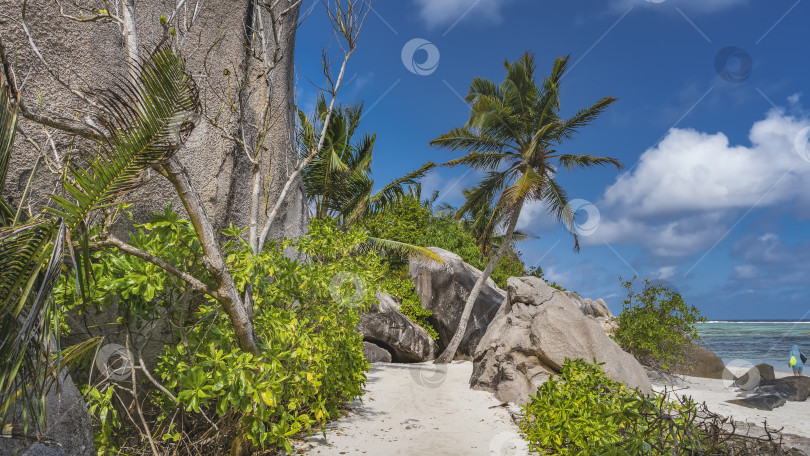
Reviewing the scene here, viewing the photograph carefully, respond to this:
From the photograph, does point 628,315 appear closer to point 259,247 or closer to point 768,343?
point 259,247

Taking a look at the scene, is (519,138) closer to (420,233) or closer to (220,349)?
(420,233)

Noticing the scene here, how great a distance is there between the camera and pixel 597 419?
15.0ft

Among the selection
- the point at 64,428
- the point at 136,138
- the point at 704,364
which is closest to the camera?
the point at 136,138

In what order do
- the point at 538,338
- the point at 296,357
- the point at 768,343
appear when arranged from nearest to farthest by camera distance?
the point at 296,357
the point at 538,338
the point at 768,343

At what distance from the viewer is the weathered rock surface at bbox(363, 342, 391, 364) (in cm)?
1266

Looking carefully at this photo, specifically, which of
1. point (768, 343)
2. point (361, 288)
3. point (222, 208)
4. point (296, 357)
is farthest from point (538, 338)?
point (768, 343)

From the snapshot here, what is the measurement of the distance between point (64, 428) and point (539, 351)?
703cm

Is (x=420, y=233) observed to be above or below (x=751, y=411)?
above

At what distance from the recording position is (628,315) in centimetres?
1358

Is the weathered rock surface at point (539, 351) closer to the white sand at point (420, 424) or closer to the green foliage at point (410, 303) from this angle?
the white sand at point (420, 424)

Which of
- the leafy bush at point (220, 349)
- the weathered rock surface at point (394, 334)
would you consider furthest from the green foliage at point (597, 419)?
the weathered rock surface at point (394, 334)

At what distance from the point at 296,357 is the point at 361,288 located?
5.74 ft

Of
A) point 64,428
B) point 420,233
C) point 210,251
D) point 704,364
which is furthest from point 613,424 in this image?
point 420,233

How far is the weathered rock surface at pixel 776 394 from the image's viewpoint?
33.7 feet
